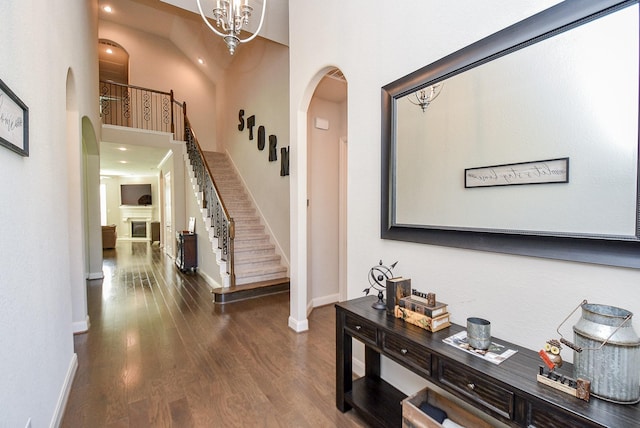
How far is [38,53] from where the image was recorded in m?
1.72

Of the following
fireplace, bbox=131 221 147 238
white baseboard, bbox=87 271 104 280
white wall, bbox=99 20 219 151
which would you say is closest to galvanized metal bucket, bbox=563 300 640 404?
white baseboard, bbox=87 271 104 280

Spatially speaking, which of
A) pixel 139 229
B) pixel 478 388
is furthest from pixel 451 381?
pixel 139 229

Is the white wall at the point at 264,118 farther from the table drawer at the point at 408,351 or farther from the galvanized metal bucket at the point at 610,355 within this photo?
the galvanized metal bucket at the point at 610,355

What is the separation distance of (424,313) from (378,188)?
36.1 inches

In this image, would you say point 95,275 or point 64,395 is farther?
point 95,275

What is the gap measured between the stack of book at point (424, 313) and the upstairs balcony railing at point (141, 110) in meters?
7.73

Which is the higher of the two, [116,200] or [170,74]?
[170,74]

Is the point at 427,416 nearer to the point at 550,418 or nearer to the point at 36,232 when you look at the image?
the point at 550,418

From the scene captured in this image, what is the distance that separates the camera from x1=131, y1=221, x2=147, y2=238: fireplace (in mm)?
11858

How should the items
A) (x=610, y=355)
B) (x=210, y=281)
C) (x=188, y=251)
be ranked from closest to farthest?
(x=610, y=355) < (x=210, y=281) < (x=188, y=251)

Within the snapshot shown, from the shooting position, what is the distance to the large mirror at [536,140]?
3.58ft

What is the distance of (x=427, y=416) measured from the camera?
1.36 metres

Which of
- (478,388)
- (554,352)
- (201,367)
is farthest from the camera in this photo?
(201,367)

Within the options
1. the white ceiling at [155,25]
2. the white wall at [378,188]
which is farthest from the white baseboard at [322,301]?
the white ceiling at [155,25]
